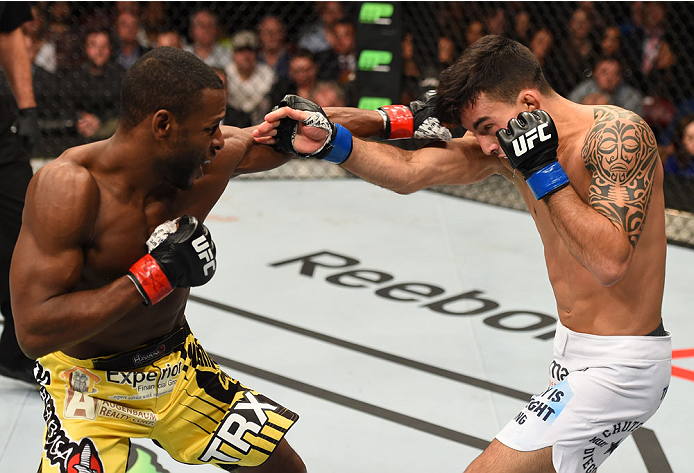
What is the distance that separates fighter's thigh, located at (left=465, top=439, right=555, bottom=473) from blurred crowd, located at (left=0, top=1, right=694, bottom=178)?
141 inches

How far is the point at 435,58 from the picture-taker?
5.88m

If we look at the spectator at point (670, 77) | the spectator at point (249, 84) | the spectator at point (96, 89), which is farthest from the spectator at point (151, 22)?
the spectator at point (670, 77)

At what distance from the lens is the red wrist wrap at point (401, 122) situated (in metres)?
2.37

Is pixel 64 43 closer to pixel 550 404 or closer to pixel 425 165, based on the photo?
pixel 425 165

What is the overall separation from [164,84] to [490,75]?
0.79 meters

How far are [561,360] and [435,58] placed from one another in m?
4.14

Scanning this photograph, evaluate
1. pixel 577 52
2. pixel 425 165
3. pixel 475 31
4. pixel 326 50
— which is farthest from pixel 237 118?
pixel 425 165

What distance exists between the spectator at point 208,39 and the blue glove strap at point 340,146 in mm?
4033

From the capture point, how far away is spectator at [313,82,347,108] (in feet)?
19.4

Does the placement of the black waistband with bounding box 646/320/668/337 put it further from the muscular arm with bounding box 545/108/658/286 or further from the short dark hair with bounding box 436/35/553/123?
the short dark hair with bounding box 436/35/553/123

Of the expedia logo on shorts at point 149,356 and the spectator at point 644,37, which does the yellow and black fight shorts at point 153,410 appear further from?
the spectator at point 644,37

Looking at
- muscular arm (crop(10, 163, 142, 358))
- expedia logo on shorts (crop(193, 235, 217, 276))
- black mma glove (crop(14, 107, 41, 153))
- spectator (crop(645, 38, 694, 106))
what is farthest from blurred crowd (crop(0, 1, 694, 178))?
muscular arm (crop(10, 163, 142, 358))

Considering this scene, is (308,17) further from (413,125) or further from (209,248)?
(209,248)

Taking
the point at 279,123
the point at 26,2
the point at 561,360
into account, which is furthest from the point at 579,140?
the point at 26,2
